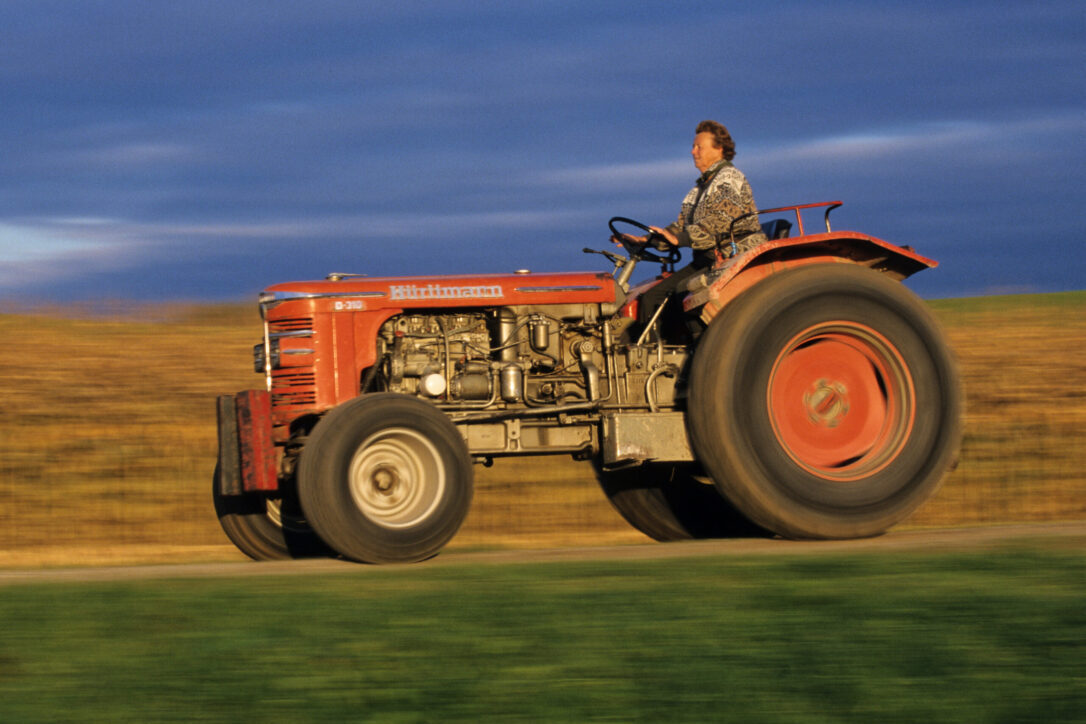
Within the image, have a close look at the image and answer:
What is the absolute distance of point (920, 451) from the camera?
7.28 m

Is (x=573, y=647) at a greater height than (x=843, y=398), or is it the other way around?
(x=843, y=398)

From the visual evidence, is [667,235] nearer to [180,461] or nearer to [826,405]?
[826,405]

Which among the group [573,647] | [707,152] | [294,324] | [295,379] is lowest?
[573,647]

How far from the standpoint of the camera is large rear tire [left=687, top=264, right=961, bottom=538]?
7.03 m

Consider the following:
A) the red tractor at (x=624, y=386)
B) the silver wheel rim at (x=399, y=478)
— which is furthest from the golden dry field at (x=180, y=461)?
the silver wheel rim at (x=399, y=478)

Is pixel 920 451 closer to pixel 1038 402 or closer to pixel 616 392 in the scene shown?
pixel 616 392

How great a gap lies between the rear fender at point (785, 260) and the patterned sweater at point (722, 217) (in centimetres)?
18

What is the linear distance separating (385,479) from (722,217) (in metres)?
2.46

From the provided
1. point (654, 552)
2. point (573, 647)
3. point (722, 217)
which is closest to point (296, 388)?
point (654, 552)

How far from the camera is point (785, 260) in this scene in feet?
24.6

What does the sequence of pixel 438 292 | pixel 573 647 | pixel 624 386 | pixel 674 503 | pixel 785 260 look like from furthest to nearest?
pixel 674 503 < pixel 624 386 < pixel 785 260 < pixel 438 292 < pixel 573 647

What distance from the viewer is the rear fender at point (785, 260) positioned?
7273 millimetres

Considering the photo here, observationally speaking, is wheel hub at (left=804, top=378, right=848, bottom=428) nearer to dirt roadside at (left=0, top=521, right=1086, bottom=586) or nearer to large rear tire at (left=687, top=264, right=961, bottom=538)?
large rear tire at (left=687, top=264, right=961, bottom=538)

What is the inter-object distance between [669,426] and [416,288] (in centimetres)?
158
